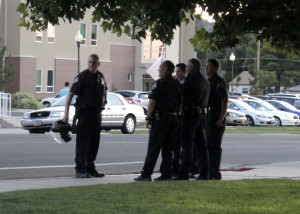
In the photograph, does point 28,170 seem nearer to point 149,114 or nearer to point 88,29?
point 149,114

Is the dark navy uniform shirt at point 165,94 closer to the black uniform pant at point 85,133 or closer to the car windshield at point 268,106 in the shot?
the black uniform pant at point 85,133

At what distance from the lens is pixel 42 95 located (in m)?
55.1

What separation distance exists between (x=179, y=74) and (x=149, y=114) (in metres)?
1.25

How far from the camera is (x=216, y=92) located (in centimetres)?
1154

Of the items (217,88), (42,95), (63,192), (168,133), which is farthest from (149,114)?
(42,95)

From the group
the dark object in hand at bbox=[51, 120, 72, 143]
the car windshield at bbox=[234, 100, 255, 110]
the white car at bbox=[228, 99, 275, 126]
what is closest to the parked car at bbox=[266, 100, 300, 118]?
the white car at bbox=[228, 99, 275, 126]

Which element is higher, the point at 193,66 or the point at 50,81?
the point at 50,81

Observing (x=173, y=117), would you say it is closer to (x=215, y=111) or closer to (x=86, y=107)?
(x=215, y=111)

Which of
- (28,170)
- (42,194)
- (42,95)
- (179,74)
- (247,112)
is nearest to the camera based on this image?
(42,194)

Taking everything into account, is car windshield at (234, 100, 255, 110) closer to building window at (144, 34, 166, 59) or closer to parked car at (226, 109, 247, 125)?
parked car at (226, 109, 247, 125)

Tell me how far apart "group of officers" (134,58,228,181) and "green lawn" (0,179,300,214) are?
0.91m

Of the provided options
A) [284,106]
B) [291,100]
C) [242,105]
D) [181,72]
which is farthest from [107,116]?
[291,100]

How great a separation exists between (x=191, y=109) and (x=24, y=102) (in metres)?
35.6

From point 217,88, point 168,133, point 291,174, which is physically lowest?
point 291,174
